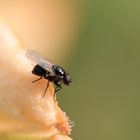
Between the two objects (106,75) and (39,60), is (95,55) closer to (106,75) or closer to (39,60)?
(106,75)

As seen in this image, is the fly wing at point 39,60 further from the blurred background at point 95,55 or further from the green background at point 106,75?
the green background at point 106,75

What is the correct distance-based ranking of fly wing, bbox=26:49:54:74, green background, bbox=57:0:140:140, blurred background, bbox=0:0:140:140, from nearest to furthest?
fly wing, bbox=26:49:54:74
blurred background, bbox=0:0:140:140
green background, bbox=57:0:140:140

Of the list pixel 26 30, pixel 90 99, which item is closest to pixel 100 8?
pixel 90 99

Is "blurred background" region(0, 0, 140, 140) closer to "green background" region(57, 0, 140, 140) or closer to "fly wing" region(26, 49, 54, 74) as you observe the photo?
"green background" region(57, 0, 140, 140)

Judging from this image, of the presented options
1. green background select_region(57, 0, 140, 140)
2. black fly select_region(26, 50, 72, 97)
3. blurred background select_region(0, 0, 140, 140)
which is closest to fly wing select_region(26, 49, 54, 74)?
black fly select_region(26, 50, 72, 97)

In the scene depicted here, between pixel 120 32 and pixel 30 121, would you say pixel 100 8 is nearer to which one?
pixel 120 32

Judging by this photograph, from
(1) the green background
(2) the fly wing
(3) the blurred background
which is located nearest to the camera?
(2) the fly wing

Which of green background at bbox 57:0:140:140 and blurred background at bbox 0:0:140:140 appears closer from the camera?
blurred background at bbox 0:0:140:140

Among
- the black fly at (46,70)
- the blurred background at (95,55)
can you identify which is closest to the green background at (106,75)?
the blurred background at (95,55)
